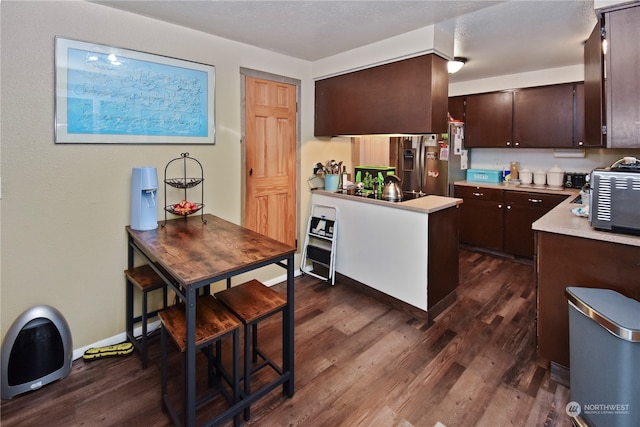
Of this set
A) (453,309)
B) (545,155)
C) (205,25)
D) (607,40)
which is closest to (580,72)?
(545,155)

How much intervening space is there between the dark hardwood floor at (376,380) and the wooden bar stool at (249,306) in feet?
0.79

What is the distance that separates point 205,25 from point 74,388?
2683mm

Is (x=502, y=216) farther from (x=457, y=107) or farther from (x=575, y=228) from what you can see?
(x=575, y=228)

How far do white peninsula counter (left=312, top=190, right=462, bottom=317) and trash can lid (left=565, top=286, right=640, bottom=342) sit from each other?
46.0 inches

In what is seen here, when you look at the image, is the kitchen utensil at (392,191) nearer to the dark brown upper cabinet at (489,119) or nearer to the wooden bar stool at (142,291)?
the wooden bar stool at (142,291)

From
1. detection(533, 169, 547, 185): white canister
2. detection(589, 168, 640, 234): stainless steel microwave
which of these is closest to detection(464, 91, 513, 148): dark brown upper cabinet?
detection(533, 169, 547, 185): white canister

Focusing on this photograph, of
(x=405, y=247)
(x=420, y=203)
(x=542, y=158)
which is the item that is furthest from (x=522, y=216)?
(x=405, y=247)

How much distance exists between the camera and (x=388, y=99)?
3.14m

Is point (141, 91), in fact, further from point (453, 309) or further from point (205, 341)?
point (453, 309)

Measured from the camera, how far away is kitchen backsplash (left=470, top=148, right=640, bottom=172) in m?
4.10

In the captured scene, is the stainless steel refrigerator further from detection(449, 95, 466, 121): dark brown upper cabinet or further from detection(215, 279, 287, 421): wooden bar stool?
detection(215, 279, 287, 421): wooden bar stool

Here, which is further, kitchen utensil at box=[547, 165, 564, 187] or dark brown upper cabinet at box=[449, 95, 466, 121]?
dark brown upper cabinet at box=[449, 95, 466, 121]

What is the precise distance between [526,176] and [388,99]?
2.71 m

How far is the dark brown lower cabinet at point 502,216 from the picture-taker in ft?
13.8
